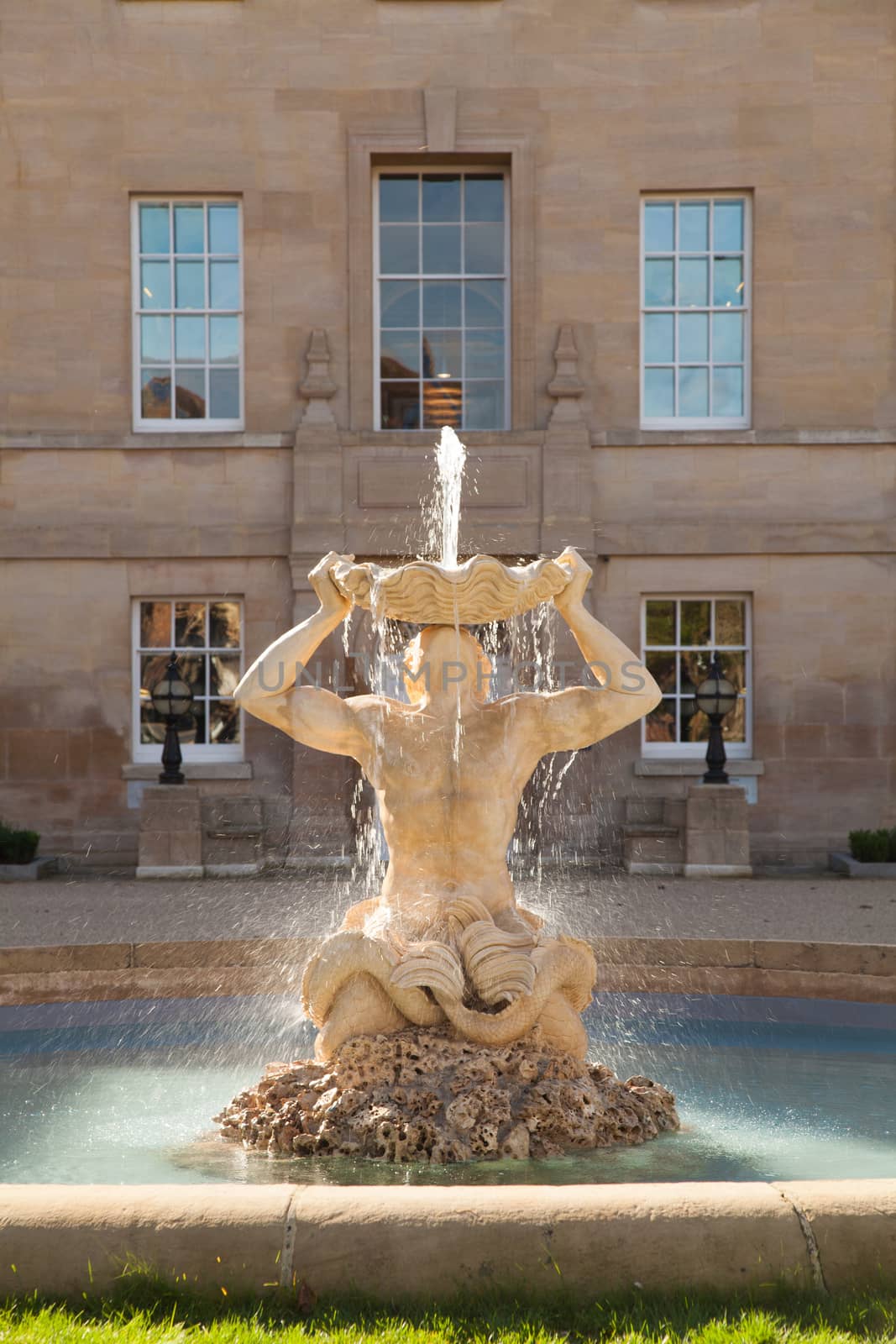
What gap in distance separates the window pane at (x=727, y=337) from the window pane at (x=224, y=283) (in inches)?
210

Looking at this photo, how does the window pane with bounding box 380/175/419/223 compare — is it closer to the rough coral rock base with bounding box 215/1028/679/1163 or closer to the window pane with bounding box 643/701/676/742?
the window pane with bounding box 643/701/676/742

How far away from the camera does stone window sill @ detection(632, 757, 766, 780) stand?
51.2 ft

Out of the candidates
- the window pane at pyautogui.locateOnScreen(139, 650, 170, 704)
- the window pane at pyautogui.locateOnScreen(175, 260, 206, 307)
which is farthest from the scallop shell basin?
the window pane at pyautogui.locateOnScreen(175, 260, 206, 307)

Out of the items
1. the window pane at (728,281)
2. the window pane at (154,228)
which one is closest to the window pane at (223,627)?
the window pane at (154,228)

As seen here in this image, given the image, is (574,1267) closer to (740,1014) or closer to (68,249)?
(740,1014)

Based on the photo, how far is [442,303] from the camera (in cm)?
1634

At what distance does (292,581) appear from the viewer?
15.5 metres

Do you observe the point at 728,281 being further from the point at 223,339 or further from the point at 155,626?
the point at 155,626

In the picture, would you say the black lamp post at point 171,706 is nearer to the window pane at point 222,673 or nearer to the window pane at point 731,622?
the window pane at point 222,673

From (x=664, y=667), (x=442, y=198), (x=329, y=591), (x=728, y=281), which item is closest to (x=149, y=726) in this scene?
(x=664, y=667)

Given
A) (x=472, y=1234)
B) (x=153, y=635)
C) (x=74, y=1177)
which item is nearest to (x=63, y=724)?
(x=153, y=635)

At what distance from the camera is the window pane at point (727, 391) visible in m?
16.2

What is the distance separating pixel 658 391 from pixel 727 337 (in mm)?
978

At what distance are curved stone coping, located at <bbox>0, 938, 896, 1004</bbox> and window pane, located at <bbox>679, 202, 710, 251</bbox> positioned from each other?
10.5 meters
